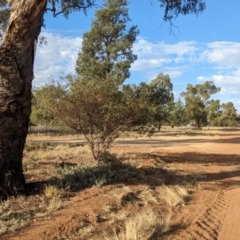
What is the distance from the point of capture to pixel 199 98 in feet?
274

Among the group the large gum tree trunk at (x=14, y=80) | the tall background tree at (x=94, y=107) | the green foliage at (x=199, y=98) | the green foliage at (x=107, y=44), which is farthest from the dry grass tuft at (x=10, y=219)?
the green foliage at (x=199, y=98)

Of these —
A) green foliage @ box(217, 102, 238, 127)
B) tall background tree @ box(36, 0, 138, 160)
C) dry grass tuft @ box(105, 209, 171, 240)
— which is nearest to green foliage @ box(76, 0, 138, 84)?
tall background tree @ box(36, 0, 138, 160)

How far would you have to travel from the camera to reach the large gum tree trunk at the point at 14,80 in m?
9.15

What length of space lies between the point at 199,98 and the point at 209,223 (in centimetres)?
7655

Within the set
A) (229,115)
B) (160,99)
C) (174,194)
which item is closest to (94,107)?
(174,194)

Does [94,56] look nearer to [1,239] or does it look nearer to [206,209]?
[206,209]

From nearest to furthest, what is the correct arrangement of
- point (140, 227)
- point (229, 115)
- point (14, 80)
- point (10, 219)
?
1. point (140, 227)
2. point (10, 219)
3. point (14, 80)
4. point (229, 115)

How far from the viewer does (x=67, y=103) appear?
607 inches

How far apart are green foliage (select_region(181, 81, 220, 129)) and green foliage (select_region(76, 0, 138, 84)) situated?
1771 inches

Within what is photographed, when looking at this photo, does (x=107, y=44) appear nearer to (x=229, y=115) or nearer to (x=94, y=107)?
(x=94, y=107)

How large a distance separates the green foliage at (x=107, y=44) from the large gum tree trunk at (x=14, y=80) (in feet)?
82.5

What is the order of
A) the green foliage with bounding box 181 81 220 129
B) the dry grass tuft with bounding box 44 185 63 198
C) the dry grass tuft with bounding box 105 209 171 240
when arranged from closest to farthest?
the dry grass tuft with bounding box 105 209 171 240
the dry grass tuft with bounding box 44 185 63 198
the green foliage with bounding box 181 81 220 129

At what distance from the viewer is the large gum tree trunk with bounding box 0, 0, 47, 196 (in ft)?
30.0

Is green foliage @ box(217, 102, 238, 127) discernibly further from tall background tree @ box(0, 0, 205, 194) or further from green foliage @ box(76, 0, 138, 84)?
tall background tree @ box(0, 0, 205, 194)
